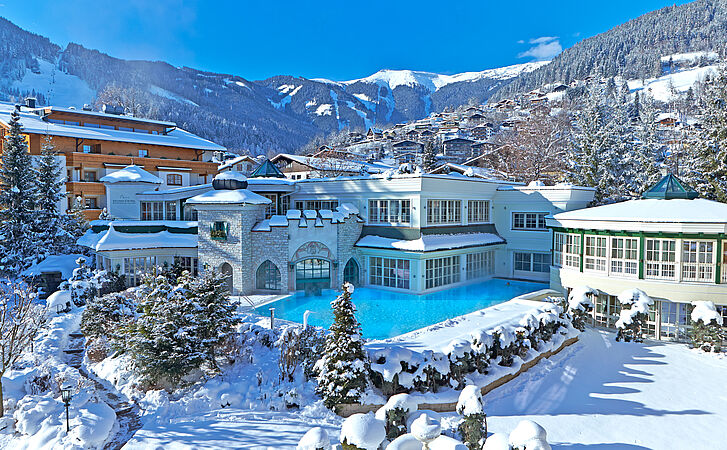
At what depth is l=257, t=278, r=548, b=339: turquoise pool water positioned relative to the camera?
1603cm

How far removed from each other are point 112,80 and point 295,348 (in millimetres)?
184834

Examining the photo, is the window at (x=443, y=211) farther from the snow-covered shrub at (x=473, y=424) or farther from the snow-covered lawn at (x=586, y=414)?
the snow-covered shrub at (x=473, y=424)

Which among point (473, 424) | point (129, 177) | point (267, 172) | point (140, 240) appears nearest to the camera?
point (473, 424)

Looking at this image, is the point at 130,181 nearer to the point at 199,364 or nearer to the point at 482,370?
the point at 199,364

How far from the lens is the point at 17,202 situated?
26.1m

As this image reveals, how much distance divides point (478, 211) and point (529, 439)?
20354mm

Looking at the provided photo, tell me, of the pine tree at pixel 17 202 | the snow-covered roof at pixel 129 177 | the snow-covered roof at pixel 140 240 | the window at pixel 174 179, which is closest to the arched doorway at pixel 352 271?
the snow-covered roof at pixel 140 240

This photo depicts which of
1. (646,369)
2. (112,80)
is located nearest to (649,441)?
(646,369)

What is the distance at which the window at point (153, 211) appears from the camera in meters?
26.6

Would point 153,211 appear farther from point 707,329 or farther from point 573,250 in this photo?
point 707,329

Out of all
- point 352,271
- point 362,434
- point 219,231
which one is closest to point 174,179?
point 219,231

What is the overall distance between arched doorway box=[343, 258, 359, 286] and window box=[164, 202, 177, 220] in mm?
10827

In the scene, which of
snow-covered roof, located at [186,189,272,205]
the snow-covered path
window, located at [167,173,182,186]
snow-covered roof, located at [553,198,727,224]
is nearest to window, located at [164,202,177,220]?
snow-covered roof, located at [186,189,272,205]

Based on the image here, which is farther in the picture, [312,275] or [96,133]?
[96,133]
